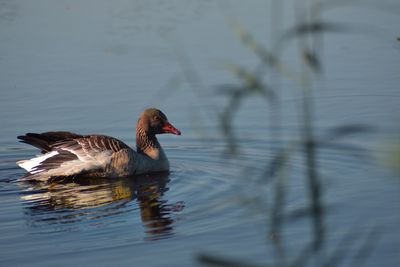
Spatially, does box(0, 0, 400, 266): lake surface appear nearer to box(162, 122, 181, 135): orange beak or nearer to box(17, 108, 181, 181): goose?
box(17, 108, 181, 181): goose

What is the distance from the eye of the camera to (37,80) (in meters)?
15.0

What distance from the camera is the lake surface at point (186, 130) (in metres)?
7.62

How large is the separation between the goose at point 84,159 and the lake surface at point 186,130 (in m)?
0.25

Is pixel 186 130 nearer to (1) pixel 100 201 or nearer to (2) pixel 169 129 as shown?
(2) pixel 169 129

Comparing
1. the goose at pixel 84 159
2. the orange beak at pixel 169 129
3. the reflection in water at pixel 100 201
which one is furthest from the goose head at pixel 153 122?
the reflection in water at pixel 100 201

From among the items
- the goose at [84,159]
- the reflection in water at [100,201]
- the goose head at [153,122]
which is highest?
the goose head at [153,122]

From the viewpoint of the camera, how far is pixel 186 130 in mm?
12867

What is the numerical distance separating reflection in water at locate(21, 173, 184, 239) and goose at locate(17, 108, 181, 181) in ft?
0.44

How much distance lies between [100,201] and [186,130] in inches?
124

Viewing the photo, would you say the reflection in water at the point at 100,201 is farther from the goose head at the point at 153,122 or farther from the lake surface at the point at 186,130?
the goose head at the point at 153,122

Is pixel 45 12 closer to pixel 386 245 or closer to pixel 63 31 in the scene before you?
pixel 63 31

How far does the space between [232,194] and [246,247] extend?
2.30 m

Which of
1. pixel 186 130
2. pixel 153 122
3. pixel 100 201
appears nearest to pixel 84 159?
pixel 153 122

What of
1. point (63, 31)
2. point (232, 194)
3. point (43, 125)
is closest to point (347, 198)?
point (232, 194)
